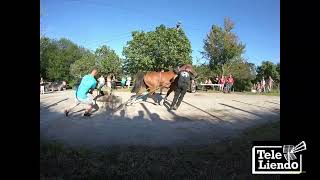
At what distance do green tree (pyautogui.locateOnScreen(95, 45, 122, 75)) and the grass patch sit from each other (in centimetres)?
162

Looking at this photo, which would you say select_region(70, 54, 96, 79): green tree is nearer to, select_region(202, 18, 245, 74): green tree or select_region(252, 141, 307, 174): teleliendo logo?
select_region(202, 18, 245, 74): green tree

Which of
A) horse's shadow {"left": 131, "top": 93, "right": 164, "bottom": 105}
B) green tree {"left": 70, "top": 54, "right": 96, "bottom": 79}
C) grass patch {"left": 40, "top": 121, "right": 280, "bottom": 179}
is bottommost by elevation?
grass patch {"left": 40, "top": 121, "right": 280, "bottom": 179}

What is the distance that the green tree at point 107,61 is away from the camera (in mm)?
5730

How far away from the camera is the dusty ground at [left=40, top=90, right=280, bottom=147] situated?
5.62 metres

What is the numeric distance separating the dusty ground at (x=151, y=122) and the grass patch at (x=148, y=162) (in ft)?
1.15

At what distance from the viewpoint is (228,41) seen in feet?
19.1

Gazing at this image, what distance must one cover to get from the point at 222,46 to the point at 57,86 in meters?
3.08

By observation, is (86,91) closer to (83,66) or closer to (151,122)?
(83,66)

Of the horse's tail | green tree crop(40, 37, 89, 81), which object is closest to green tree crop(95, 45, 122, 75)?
green tree crop(40, 37, 89, 81)

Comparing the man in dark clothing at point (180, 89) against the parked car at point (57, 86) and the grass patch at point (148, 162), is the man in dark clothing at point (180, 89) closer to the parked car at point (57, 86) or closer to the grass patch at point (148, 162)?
the parked car at point (57, 86)

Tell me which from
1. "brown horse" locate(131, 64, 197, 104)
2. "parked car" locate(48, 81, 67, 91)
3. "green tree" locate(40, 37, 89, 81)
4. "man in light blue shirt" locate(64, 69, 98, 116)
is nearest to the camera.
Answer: "green tree" locate(40, 37, 89, 81)

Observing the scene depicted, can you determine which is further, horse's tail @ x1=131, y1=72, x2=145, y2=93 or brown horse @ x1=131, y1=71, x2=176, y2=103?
brown horse @ x1=131, y1=71, x2=176, y2=103
